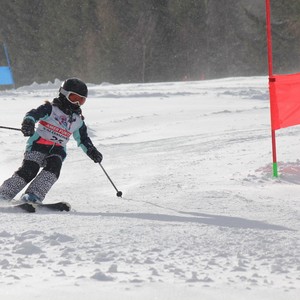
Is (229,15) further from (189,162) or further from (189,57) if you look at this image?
(189,162)

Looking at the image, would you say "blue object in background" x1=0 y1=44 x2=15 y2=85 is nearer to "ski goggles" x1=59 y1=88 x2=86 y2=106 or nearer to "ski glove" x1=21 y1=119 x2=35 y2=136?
"ski goggles" x1=59 y1=88 x2=86 y2=106

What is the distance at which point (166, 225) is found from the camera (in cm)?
443

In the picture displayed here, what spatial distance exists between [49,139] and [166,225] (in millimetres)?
1972

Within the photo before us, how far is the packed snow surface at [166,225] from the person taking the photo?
10.0 feet

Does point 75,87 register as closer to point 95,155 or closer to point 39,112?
point 39,112

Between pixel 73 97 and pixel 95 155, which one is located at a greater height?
pixel 73 97

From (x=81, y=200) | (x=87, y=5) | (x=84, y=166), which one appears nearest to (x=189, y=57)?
(x=87, y=5)

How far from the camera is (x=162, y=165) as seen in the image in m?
8.64

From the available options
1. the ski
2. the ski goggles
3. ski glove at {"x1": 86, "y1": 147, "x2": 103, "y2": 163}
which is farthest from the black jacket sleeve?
the ski

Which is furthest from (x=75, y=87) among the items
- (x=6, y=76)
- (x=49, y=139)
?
(x=6, y=76)

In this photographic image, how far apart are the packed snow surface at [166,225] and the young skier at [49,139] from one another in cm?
42

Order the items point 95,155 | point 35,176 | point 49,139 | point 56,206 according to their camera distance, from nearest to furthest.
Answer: point 56,206
point 35,176
point 49,139
point 95,155

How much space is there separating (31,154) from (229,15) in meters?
39.0

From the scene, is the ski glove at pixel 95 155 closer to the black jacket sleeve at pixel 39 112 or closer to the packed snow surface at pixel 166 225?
the packed snow surface at pixel 166 225
